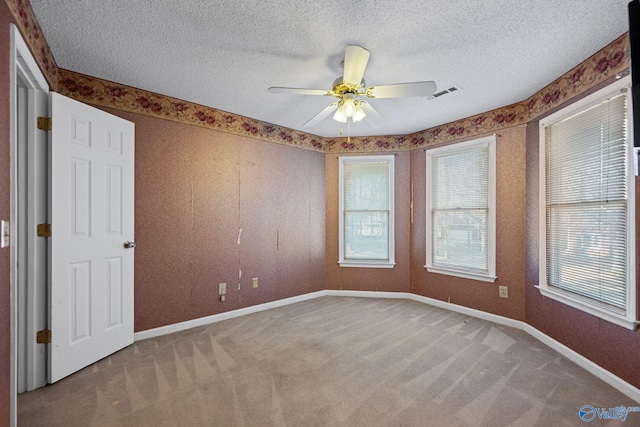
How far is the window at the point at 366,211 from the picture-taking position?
4439 millimetres

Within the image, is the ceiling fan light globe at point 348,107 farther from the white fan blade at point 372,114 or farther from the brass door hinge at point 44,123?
the brass door hinge at point 44,123

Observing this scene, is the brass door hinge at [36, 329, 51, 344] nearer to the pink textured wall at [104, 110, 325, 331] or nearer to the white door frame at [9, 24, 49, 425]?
the white door frame at [9, 24, 49, 425]

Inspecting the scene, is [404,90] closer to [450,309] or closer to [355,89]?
[355,89]

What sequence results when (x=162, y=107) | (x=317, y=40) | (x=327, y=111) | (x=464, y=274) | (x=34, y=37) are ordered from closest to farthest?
(x=34, y=37) < (x=317, y=40) < (x=327, y=111) < (x=162, y=107) < (x=464, y=274)

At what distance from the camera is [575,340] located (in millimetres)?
2479

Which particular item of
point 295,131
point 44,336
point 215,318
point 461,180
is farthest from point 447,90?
point 44,336

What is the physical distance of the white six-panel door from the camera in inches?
84.4

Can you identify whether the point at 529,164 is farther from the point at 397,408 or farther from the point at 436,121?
the point at 397,408

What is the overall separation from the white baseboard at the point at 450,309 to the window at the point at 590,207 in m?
0.41

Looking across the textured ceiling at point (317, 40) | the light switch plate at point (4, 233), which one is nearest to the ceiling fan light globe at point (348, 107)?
the textured ceiling at point (317, 40)

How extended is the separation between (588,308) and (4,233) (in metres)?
3.78

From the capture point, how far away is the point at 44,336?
6.91ft

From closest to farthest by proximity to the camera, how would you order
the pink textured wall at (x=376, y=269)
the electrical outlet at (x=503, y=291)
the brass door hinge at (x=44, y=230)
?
1. the brass door hinge at (x=44, y=230)
2. the electrical outlet at (x=503, y=291)
3. the pink textured wall at (x=376, y=269)

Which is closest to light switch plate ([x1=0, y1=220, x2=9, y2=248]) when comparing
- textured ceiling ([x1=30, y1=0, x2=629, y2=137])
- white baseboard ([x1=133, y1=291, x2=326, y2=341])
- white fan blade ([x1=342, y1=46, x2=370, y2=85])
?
textured ceiling ([x1=30, y1=0, x2=629, y2=137])
